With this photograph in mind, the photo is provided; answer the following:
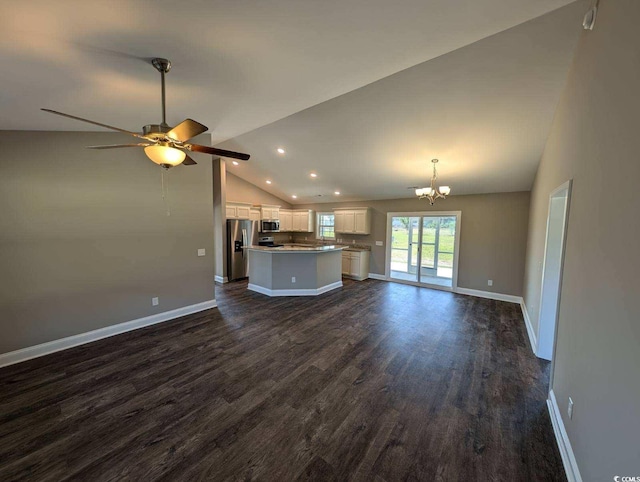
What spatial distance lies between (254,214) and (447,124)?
5.70 m

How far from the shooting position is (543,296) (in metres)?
3.02

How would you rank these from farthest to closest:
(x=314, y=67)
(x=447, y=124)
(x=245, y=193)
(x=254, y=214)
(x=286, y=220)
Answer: (x=286, y=220) < (x=245, y=193) < (x=254, y=214) < (x=447, y=124) < (x=314, y=67)

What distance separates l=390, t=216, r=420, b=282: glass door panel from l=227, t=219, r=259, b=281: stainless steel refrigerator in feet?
13.5

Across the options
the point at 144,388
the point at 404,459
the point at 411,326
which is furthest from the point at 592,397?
the point at 144,388

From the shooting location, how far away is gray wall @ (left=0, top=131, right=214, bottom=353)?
9.17 ft

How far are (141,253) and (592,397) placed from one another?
4.88m

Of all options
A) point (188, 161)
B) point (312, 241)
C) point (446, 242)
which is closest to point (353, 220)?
point (312, 241)

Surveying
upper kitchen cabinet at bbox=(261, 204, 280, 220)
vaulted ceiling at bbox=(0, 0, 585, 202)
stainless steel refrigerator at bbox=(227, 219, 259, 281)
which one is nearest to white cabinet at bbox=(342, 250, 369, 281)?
upper kitchen cabinet at bbox=(261, 204, 280, 220)

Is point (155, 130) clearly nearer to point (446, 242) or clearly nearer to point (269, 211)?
point (269, 211)

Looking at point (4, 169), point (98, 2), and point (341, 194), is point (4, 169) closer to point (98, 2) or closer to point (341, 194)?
point (98, 2)

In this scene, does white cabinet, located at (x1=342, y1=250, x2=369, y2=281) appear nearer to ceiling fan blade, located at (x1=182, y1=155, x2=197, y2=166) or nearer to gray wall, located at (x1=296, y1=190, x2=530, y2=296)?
gray wall, located at (x1=296, y1=190, x2=530, y2=296)

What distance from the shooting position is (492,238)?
5492 millimetres

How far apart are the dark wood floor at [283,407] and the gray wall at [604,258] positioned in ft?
1.92

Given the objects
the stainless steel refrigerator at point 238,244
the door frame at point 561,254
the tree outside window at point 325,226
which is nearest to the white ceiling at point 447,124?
the door frame at point 561,254
